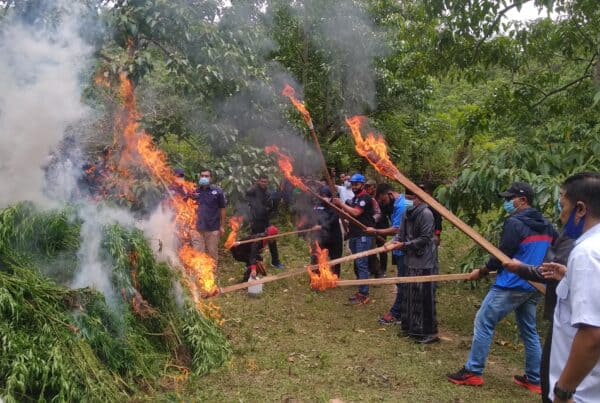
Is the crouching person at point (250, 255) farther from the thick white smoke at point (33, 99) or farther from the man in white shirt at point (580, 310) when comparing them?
the man in white shirt at point (580, 310)

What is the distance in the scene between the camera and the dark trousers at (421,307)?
6082mm

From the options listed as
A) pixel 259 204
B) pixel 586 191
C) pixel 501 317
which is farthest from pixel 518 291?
pixel 259 204

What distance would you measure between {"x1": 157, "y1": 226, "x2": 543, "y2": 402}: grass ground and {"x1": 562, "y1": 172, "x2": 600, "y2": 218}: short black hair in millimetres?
2771

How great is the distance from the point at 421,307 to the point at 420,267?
0.48m

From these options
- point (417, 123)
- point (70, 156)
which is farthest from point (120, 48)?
point (417, 123)

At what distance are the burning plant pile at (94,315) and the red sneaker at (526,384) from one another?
2.88 metres

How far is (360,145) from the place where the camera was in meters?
5.68

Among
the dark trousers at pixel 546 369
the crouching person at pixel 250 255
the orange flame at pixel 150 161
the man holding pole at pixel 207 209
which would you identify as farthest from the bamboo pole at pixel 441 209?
the man holding pole at pixel 207 209

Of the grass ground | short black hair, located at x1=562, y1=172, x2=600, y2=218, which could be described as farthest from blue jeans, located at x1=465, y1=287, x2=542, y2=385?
short black hair, located at x1=562, y1=172, x2=600, y2=218

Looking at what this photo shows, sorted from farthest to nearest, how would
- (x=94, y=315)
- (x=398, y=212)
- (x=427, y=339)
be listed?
(x=398, y=212)
(x=427, y=339)
(x=94, y=315)

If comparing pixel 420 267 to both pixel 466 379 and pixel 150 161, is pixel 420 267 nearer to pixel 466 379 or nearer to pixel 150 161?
pixel 466 379

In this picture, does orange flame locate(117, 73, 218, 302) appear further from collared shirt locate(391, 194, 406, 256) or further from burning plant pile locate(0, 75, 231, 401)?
collared shirt locate(391, 194, 406, 256)

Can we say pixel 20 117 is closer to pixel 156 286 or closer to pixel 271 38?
pixel 156 286

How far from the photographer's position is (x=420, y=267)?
20.2 feet
